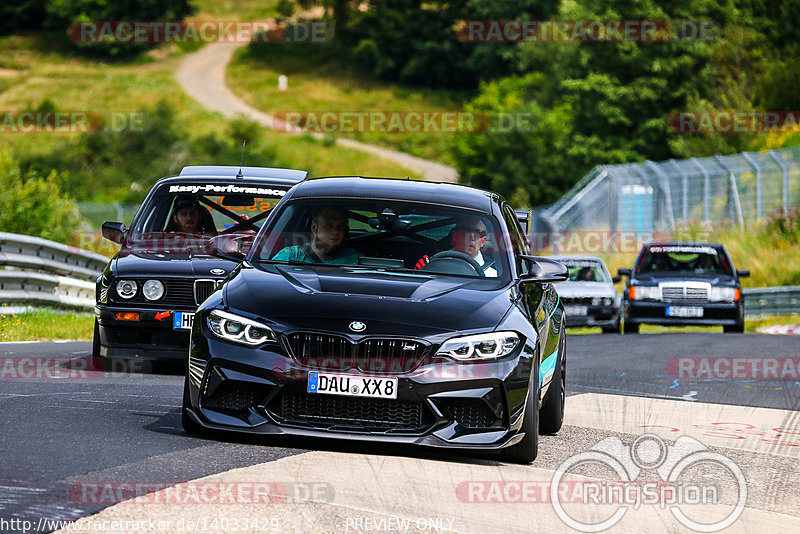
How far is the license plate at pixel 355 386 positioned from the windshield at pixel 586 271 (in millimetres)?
18645

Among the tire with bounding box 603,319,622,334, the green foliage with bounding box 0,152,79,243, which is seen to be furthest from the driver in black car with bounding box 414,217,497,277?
the green foliage with bounding box 0,152,79,243

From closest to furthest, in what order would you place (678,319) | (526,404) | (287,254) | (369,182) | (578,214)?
(526,404) → (287,254) → (369,182) → (678,319) → (578,214)

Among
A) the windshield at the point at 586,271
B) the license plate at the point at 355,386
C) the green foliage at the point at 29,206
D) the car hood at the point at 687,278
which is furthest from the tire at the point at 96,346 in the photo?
the windshield at the point at 586,271

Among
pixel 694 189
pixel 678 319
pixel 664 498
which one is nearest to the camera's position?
pixel 664 498

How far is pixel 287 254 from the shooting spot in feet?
25.8

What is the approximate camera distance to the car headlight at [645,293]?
22484 millimetres

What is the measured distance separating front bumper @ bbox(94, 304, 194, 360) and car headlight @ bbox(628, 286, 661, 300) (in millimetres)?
13166

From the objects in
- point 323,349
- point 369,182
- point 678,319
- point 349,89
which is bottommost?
point 678,319

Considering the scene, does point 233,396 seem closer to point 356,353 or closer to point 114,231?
point 356,353

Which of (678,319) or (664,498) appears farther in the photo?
(678,319)

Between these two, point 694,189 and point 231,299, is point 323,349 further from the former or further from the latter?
point 694,189

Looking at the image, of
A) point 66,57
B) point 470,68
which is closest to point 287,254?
point 470,68

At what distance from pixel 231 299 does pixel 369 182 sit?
1847 millimetres

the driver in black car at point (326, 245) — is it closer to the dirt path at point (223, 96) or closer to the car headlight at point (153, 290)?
the car headlight at point (153, 290)
